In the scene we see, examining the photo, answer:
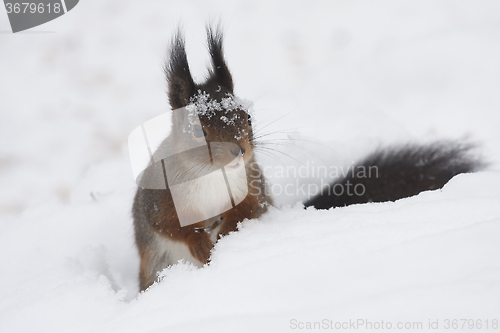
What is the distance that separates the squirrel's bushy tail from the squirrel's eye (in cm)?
61

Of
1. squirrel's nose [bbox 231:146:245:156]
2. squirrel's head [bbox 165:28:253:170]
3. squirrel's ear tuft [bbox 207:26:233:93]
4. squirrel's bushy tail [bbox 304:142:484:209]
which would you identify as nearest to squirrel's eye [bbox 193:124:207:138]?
squirrel's head [bbox 165:28:253:170]

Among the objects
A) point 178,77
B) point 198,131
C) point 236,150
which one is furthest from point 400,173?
point 178,77

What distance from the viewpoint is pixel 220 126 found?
34.0 inches

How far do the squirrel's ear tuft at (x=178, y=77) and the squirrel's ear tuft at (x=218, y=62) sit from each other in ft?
0.33

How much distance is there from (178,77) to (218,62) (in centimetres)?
17

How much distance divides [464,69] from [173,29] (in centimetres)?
132

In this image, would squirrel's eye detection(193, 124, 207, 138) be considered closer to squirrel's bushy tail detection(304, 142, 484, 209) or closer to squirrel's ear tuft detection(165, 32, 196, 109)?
squirrel's ear tuft detection(165, 32, 196, 109)

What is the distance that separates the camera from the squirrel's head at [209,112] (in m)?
0.86

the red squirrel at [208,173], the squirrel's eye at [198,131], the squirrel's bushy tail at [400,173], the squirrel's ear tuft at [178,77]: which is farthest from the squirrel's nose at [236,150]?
the squirrel's bushy tail at [400,173]

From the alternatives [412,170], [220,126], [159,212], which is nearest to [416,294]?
[220,126]

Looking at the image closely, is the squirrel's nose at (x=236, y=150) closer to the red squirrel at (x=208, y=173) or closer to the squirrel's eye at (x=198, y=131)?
the red squirrel at (x=208, y=173)

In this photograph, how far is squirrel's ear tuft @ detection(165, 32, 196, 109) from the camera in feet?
3.04

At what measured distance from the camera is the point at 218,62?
3.35 feet

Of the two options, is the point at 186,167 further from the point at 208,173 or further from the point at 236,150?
the point at 236,150
